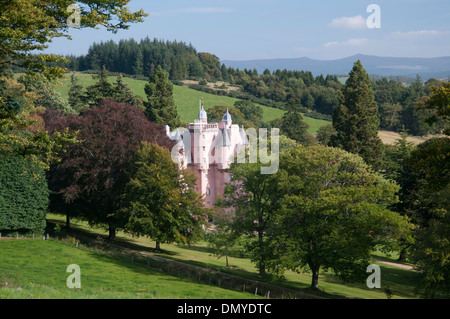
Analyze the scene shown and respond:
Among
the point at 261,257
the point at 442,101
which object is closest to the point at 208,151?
the point at 261,257

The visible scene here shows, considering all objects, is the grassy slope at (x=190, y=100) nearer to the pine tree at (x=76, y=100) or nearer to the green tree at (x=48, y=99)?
the pine tree at (x=76, y=100)

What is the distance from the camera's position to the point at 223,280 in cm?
3672

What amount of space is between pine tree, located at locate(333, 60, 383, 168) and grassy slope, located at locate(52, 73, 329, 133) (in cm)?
5336

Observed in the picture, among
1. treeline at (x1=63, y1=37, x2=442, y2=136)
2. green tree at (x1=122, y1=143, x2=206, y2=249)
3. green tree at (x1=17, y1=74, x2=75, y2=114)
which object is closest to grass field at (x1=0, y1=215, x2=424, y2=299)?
green tree at (x1=122, y1=143, x2=206, y2=249)

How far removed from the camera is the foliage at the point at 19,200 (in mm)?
41688

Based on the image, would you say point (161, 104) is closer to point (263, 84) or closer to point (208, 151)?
point (208, 151)

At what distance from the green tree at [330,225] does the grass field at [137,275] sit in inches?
108

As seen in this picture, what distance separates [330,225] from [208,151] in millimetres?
39847

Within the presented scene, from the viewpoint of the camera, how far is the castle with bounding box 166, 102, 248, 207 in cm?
7138

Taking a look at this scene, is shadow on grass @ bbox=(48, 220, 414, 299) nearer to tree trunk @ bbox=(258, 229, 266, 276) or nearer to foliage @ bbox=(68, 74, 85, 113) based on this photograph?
tree trunk @ bbox=(258, 229, 266, 276)

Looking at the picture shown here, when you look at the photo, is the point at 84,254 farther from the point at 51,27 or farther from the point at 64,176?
the point at 51,27

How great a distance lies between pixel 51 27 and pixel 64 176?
84.8 ft

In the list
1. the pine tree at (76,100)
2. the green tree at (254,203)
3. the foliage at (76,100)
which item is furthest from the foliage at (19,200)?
the pine tree at (76,100)
